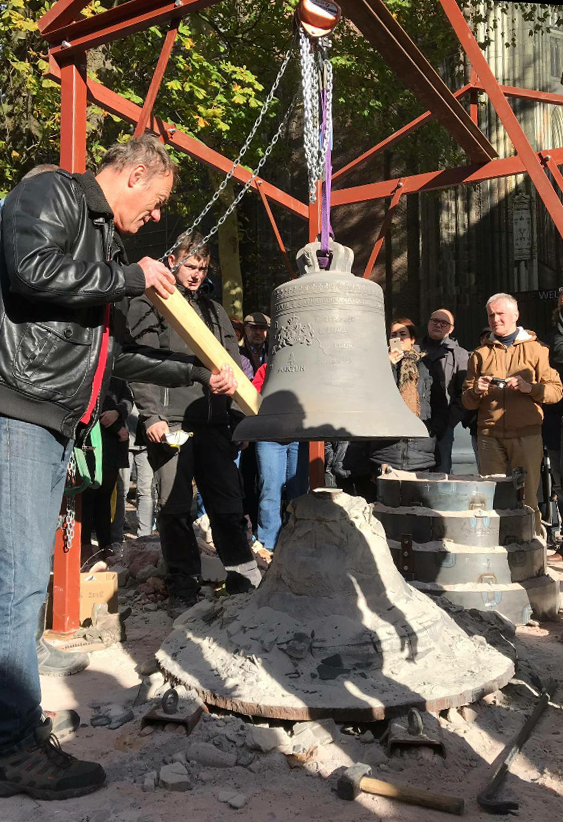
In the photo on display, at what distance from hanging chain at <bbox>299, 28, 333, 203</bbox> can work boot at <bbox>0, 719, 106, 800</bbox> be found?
251cm

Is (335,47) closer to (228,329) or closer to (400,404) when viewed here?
(228,329)

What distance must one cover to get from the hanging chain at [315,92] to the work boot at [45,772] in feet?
8.24

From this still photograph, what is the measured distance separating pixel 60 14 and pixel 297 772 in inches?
162

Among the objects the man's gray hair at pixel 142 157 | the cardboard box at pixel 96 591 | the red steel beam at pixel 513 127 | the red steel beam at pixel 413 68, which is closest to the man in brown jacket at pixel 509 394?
the red steel beam at pixel 513 127

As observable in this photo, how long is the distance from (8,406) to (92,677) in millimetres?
1982

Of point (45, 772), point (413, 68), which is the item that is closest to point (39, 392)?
point (45, 772)

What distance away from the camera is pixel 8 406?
2.69m

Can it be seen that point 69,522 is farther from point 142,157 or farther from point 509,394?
point 509,394

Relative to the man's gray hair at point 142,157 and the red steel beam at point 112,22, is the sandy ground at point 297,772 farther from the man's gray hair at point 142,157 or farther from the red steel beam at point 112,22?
the red steel beam at point 112,22

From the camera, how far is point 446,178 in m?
6.76

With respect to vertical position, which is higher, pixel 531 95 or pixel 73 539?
pixel 531 95

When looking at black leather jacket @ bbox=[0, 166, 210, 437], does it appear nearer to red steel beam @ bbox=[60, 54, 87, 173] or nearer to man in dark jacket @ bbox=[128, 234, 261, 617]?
red steel beam @ bbox=[60, 54, 87, 173]

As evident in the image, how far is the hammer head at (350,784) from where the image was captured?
2.79 m

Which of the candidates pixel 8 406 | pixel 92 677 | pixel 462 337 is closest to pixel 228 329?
pixel 92 677
